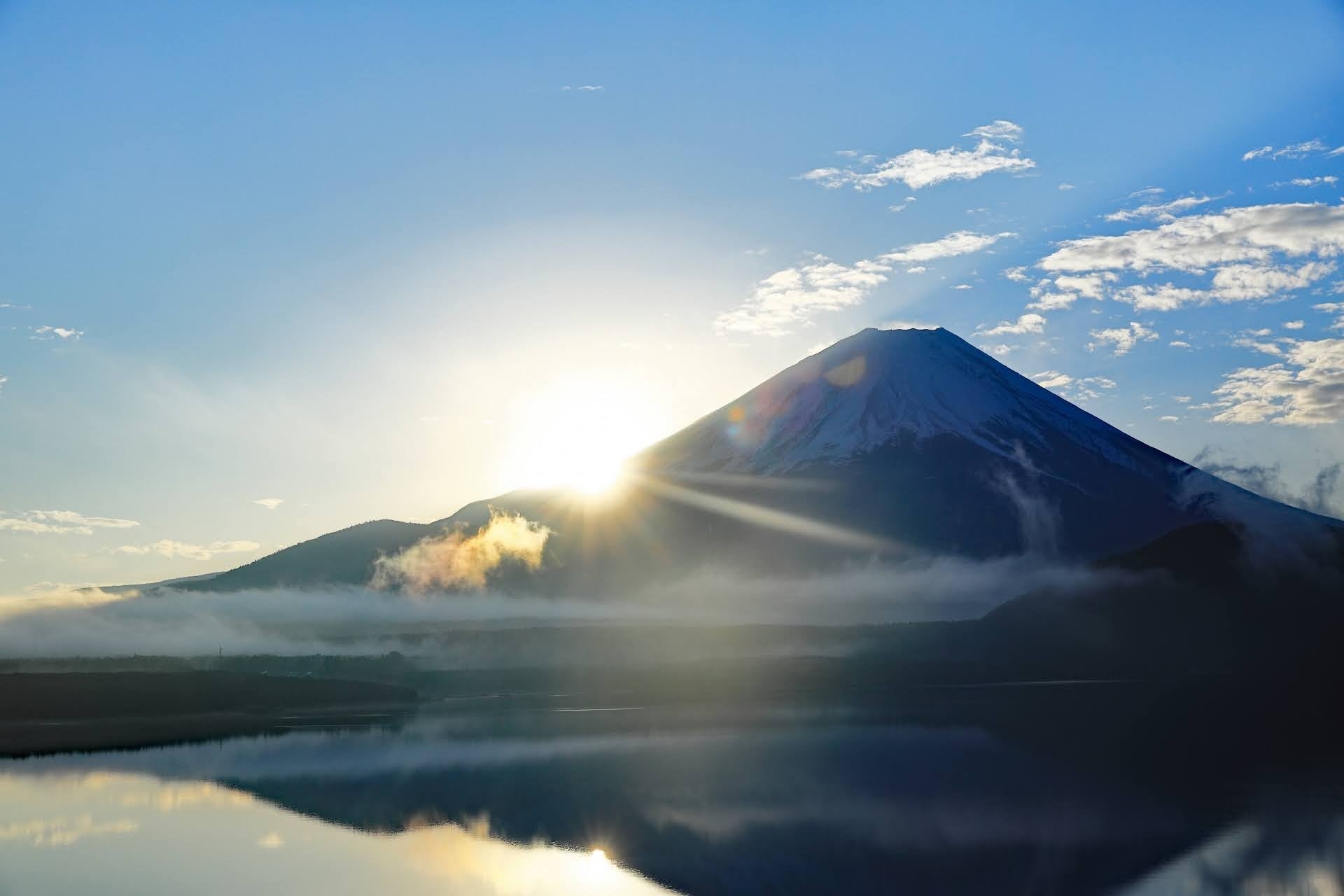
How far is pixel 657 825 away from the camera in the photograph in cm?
6122

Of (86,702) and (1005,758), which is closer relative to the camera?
(1005,758)

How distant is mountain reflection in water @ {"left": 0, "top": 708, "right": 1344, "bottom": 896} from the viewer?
46.6m

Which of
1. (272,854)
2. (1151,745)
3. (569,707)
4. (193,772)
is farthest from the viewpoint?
(569,707)

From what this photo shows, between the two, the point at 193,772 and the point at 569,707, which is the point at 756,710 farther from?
the point at 193,772

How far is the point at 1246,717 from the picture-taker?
14100 centimetres

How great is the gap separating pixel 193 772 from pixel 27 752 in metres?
26.6

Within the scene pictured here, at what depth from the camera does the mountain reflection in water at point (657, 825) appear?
46.6m

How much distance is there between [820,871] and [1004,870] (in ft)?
22.6

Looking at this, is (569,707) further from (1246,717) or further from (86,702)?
(1246,717)

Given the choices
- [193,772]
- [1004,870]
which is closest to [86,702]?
[193,772]

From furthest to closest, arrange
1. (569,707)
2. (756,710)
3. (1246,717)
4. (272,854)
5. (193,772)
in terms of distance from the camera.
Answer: (569,707), (756,710), (1246,717), (193,772), (272,854)

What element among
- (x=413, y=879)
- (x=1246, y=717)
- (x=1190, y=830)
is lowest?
(x=1246, y=717)

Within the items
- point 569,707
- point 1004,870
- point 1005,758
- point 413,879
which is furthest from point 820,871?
point 569,707

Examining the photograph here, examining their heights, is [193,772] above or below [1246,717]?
above
